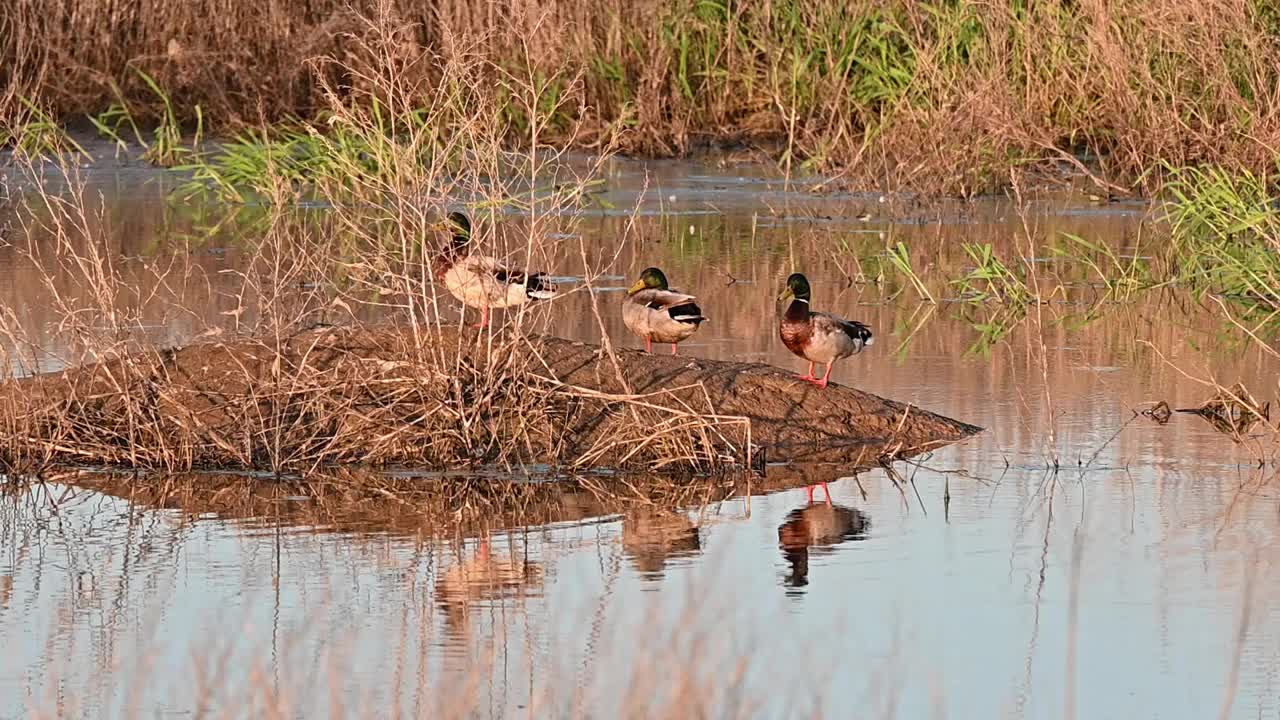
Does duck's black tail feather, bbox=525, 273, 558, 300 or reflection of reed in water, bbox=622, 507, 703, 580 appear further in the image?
duck's black tail feather, bbox=525, 273, 558, 300

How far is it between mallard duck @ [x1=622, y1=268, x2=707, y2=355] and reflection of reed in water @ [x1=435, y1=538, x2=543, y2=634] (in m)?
3.33

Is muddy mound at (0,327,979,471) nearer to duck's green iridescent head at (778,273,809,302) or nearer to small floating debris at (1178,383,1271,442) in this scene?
duck's green iridescent head at (778,273,809,302)

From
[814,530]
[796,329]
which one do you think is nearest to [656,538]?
[814,530]

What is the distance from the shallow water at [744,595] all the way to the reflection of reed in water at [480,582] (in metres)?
0.01

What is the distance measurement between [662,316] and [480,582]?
3.91 m

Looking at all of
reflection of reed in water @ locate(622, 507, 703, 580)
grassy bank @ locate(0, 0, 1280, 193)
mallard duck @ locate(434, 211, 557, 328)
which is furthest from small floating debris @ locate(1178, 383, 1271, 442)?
grassy bank @ locate(0, 0, 1280, 193)

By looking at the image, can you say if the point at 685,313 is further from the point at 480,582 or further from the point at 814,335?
the point at 480,582

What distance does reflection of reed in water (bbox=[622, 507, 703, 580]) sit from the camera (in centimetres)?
741

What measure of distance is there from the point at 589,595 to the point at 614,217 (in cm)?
1128

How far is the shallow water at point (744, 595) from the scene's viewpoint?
5.84m

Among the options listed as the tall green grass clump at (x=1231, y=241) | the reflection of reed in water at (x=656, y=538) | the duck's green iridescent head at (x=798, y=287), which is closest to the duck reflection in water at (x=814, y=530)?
the reflection of reed in water at (x=656, y=538)

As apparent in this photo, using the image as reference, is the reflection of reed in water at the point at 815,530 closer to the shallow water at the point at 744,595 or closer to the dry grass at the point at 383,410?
the shallow water at the point at 744,595

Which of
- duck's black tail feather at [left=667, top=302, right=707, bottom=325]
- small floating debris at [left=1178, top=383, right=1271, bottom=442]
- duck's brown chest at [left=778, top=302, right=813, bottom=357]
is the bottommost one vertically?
small floating debris at [left=1178, top=383, right=1271, bottom=442]

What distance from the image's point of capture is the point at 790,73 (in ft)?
65.7
